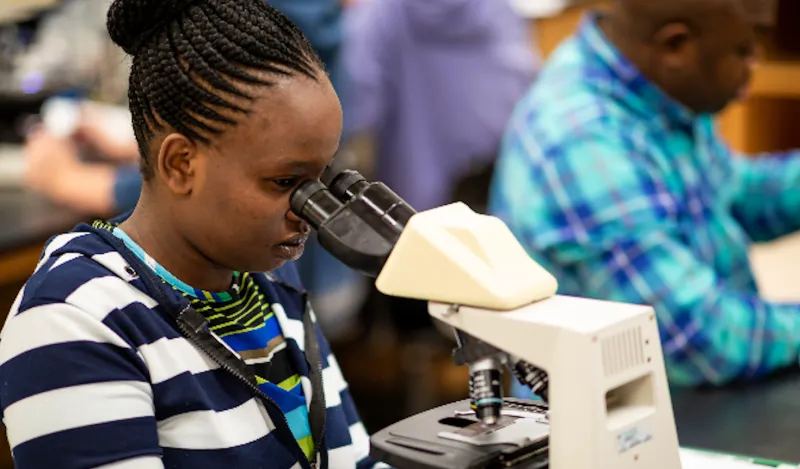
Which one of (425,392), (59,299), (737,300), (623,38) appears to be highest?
(623,38)

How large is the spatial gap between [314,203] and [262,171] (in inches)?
2.5

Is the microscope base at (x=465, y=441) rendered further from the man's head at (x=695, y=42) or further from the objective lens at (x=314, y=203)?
the man's head at (x=695, y=42)

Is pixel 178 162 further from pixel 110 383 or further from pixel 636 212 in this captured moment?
pixel 636 212

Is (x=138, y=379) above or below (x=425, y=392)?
above

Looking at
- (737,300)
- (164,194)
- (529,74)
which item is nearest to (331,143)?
(164,194)

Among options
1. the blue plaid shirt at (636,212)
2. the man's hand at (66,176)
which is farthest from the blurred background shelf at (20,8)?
the blue plaid shirt at (636,212)

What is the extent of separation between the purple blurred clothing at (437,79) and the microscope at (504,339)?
7.24 feet

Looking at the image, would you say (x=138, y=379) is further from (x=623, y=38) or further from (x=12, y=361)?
(x=623, y=38)

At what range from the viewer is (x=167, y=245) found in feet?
3.42

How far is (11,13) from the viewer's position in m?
3.25


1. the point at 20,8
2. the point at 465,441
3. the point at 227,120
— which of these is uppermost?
the point at 20,8

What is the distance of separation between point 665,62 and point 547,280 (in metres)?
1.00

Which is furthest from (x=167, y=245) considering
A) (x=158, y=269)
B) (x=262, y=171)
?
(x=262, y=171)

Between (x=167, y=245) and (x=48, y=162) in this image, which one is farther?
(x=48, y=162)
